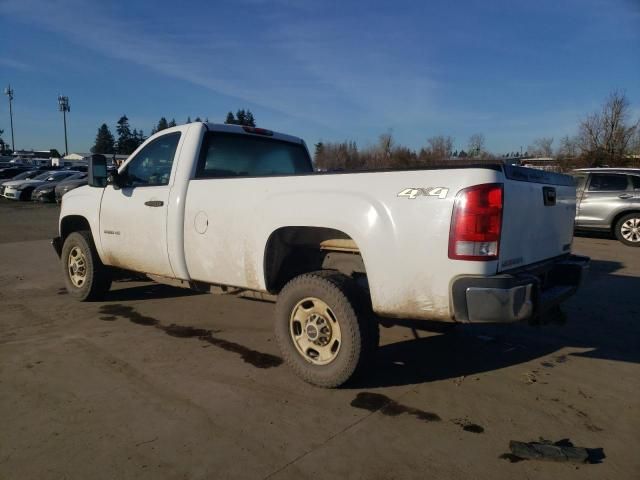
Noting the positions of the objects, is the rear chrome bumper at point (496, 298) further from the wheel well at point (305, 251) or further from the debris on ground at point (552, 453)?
the wheel well at point (305, 251)

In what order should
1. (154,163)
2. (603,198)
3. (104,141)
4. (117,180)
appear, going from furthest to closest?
(104,141)
(603,198)
(117,180)
(154,163)

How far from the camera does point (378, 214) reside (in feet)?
10.1

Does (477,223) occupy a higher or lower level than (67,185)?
lower

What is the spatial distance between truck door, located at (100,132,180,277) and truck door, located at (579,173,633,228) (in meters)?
10.3

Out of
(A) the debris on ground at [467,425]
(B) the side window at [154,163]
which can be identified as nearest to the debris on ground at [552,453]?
(A) the debris on ground at [467,425]

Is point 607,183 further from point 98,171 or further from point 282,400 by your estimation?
point 98,171

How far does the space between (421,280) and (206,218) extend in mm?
2012

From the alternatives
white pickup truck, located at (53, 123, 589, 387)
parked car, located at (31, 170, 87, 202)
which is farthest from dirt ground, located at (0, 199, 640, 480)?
parked car, located at (31, 170, 87, 202)

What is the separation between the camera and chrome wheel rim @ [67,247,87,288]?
18.7ft

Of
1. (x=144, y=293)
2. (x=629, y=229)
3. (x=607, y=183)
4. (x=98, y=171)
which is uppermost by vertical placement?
(x=98, y=171)

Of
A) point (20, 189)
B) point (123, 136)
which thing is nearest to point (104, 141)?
point (123, 136)

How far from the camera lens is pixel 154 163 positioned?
4867 mm

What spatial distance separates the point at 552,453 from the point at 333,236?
201 cm

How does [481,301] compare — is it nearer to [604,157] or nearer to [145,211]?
[145,211]
